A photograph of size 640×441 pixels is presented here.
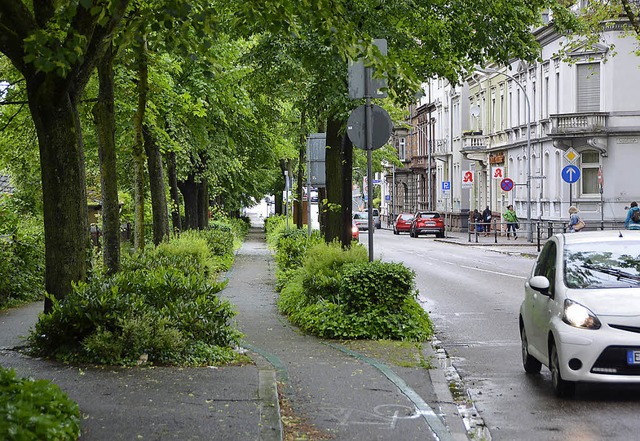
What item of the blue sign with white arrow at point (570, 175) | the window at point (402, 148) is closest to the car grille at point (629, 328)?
the blue sign with white arrow at point (570, 175)

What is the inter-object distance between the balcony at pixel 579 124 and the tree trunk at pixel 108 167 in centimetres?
3473

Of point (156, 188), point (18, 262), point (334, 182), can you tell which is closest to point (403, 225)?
point (156, 188)

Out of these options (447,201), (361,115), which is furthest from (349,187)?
(447,201)

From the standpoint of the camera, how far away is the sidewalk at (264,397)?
7270mm

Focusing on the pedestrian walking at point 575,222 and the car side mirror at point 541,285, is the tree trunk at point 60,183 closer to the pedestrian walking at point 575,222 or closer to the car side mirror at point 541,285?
the car side mirror at point 541,285

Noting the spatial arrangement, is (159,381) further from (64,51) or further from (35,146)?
(35,146)

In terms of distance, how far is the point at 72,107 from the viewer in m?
10.2

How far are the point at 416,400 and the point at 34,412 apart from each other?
3710 mm

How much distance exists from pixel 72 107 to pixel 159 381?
2851mm

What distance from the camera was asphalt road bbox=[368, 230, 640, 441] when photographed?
26.3 feet

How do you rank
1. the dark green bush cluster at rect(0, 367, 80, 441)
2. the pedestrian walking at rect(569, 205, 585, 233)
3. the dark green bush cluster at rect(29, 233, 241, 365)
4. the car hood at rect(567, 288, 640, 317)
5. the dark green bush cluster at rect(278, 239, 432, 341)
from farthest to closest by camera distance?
1. the pedestrian walking at rect(569, 205, 585, 233)
2. the dark green bush cluster at rect(278, 239, 432, 341)
3. the dark green bush cluster at rect(29, 233, 241, 365)
4. the car hood at rect(567, 288, 640, 317)
5. the dark green bush cluster at rect(0, 367, 80, 441)

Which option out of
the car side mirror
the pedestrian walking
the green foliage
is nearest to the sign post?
the green foliage

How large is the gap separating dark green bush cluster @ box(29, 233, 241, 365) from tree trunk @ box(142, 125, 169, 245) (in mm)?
11383

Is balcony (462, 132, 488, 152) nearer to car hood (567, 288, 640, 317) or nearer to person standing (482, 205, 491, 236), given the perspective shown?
person standing (482, 205, 491, 236)
